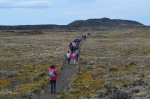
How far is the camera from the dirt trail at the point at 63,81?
21750mm

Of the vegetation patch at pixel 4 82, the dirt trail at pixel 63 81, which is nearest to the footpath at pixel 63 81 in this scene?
the dirt trail at pixel 63 81

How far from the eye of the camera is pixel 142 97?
61.5 feet

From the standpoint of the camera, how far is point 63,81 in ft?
89.5

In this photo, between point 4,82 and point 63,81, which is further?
point 4,82

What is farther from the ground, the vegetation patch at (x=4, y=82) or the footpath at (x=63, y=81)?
the footpath at (x=63, y=81)

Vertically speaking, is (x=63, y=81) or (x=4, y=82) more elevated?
(x=63, y=81)

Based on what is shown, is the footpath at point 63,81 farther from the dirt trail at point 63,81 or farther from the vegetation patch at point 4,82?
the vegetation patch at point 4,82

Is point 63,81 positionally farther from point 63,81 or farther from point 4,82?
point 4,82

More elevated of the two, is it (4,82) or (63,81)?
(63,81)

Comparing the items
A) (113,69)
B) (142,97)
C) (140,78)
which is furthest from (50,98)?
(113,69)

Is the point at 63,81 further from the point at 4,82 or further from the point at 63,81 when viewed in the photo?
the point at 4,82

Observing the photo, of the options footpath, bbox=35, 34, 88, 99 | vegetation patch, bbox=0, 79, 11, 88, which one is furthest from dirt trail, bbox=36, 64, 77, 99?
vegetation patch, bbox=0, 79, 11, 88

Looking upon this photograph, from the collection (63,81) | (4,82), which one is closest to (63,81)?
(63,81)

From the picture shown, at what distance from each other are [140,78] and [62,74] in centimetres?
751
